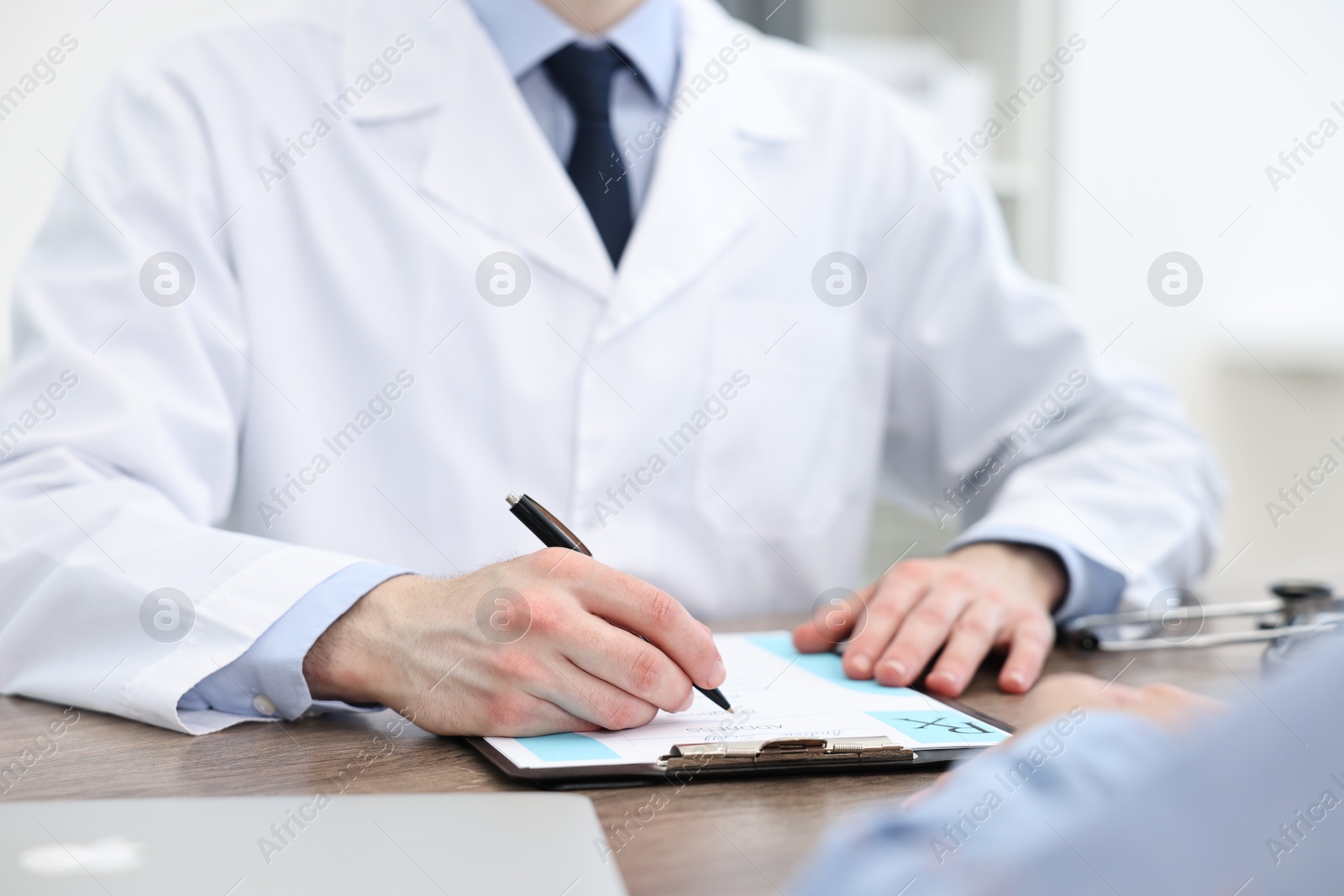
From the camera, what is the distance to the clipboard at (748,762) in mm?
564

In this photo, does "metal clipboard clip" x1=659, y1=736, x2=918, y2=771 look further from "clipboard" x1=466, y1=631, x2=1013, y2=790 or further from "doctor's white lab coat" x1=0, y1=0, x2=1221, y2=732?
"doctor's white lab coat" x1=0, y1=0, x2=1221, y2=732

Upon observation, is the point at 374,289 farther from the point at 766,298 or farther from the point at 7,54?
the point at 7,54

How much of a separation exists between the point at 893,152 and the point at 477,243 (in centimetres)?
58

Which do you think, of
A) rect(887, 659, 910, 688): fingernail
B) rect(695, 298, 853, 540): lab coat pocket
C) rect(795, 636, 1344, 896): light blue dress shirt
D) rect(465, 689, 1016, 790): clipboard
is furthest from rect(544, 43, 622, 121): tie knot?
rect(795, 636, 1344, 896): light blue dress shirt

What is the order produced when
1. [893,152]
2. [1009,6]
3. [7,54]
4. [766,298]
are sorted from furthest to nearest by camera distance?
[1009,6]
[7,54]
[893,152]
[766,298]

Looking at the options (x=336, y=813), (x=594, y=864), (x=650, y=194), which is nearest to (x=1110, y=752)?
(x=594, y=864)

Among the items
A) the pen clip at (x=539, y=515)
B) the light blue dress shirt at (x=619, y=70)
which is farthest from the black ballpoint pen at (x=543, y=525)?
the light blue dress shirt at (x=619, y=70)

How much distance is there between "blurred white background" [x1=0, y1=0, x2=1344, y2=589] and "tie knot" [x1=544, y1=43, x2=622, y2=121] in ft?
4.19

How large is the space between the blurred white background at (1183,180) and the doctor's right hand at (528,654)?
73.8 inches

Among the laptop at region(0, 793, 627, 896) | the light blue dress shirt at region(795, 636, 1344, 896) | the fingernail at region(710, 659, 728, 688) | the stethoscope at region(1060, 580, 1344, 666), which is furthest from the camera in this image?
the stethoscope at region(1060, 580, 1344, 666)

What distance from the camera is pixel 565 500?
1.16 metres

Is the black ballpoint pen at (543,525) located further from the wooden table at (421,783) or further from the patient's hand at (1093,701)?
the patient's hand at (1093,701)

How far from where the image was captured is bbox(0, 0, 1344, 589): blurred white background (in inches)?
93.9

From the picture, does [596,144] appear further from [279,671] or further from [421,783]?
[421,783]
